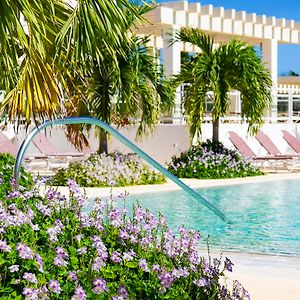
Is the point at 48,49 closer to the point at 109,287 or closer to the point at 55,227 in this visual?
the point at 55,227

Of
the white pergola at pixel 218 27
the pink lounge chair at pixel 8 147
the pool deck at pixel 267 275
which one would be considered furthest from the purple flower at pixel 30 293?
the white pergola at pixel 218 27

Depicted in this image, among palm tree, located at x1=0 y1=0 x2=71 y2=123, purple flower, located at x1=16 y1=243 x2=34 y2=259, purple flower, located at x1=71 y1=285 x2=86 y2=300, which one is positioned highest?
palm tree, located at x1=0 y1=0 x2=71 y2=123

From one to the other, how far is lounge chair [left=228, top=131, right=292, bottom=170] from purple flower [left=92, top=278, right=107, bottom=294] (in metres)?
15.5

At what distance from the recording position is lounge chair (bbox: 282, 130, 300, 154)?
22.0 m

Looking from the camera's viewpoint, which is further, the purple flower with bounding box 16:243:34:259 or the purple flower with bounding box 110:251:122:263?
the purple flower with bounding box 110:251:122:263

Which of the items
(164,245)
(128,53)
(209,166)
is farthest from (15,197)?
(209,166)

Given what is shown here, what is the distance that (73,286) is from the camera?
132 inches

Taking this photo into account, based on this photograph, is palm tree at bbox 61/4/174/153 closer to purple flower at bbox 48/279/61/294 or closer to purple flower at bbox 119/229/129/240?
purple flower at bbox 119/229/129/240

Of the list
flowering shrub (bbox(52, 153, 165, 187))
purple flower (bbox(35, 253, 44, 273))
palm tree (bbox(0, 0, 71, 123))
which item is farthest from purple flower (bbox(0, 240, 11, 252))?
flowering shrub (bbox(52, 153, 165, 187))

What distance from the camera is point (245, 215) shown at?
11125 millimetres

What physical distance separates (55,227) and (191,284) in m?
0.78

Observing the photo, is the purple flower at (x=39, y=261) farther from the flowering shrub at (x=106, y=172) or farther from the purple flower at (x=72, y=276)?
the flowering shrub at (x=106, y=172)

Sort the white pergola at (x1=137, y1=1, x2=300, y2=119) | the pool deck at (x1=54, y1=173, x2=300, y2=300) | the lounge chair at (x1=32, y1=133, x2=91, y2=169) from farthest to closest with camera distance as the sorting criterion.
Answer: the white pergola at (x1=137, y1=1, x2=300, y2=119)
the lounge chair at (x1=32, y1=133, x2=91, y2=169)
the pool deck at (x1=54, y1=173, x2=300, y2=300)

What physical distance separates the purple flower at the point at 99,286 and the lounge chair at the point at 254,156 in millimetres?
15492
